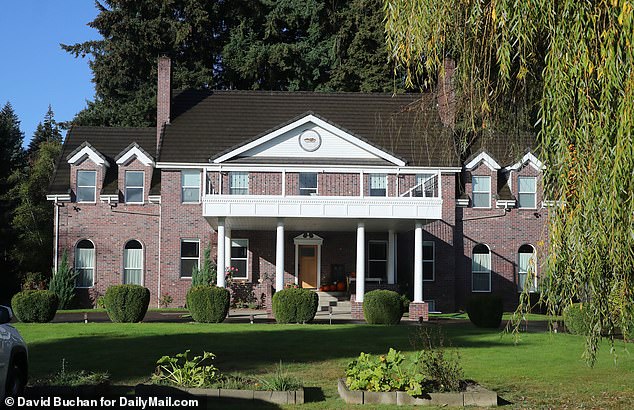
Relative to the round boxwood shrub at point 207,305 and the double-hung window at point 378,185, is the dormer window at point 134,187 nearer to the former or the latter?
the double-hung window at point 378,185

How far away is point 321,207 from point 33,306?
10.5 metres

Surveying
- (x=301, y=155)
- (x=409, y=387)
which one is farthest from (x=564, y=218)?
(x=301, y=155)

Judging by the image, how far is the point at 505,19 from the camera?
367 inches

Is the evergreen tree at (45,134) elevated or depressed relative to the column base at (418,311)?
elevated

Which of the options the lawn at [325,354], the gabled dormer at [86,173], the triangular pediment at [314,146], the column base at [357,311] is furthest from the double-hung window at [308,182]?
the lawn at [325,354]

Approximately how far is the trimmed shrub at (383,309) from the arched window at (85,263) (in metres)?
15.5

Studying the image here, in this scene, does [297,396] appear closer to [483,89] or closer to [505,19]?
[483,89]

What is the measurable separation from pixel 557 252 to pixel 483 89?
2414 millimetres

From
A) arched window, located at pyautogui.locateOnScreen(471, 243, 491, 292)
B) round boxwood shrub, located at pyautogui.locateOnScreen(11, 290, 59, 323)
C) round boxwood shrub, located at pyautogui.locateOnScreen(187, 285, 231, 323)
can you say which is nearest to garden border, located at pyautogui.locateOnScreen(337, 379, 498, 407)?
round boxwood shrub, located at pyautogui.locateOnScreen(187, 285, 231, 323)

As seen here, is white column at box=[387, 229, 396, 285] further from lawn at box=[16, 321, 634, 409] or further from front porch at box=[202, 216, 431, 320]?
lawn at box=[16, 321, 634, 409]

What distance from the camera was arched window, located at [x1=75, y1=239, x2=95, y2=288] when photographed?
122 ft

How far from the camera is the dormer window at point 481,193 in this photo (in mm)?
38781

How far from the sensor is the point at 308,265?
37281 mm

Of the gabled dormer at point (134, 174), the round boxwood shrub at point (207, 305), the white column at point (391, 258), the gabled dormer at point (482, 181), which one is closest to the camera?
the round boxwood shrub at point (207, 305)
